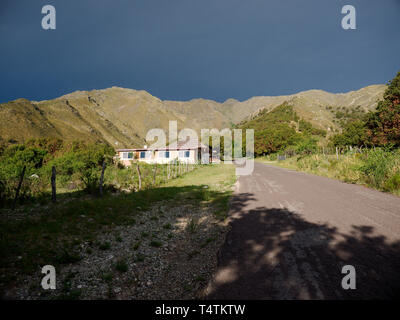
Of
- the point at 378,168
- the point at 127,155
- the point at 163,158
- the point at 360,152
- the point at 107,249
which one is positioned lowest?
the point at 107,249

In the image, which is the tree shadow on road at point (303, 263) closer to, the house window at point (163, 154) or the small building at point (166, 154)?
the small building at point (166, 154)

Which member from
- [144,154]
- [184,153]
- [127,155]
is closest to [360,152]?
[184,153]

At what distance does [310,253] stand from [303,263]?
0.38 m

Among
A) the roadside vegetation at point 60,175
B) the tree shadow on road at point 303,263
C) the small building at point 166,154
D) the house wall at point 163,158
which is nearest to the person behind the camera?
the tree shadow on road at point 303,263

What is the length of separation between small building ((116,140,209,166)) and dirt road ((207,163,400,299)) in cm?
3190

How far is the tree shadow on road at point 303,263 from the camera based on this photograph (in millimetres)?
2291

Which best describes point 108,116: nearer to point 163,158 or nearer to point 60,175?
point 163,158

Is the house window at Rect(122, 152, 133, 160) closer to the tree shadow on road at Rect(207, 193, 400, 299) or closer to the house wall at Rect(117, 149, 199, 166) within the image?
the house wall at Rect(117, 149, 199, 166)

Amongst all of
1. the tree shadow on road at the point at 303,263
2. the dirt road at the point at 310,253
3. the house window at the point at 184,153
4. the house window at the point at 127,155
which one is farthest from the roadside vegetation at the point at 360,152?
the house window at the point at 127,155

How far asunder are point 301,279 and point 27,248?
15.7 feet

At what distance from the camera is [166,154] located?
39562mm

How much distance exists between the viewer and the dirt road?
91.7 inches

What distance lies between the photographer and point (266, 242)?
12.1ft
